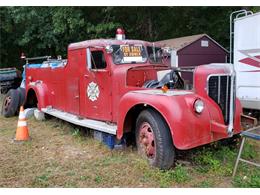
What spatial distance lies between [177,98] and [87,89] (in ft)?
7.72

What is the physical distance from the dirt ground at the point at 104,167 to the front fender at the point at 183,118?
46 centimetres

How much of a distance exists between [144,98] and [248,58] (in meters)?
3.99

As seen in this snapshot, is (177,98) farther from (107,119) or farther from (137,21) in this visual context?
(137,21)

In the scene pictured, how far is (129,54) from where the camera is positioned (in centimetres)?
600

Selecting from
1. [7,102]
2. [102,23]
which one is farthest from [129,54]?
[102,23]

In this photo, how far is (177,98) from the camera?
4.40 m

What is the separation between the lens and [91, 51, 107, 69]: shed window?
232 inches

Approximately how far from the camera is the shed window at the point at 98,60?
232 inches

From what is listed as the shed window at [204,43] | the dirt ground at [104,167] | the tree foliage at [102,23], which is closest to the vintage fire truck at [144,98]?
the dirt ground at [104,167]

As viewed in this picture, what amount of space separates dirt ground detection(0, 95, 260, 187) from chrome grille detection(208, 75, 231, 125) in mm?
725

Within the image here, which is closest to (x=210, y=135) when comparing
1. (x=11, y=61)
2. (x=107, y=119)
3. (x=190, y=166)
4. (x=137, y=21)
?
(x=190, y=166)

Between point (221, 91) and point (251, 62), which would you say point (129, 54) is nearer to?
point (221, 91)

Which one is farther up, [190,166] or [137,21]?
[137,21]

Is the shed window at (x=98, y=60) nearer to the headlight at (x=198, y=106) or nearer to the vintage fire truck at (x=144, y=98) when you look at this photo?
the vintage fire truck at (x=144, y=98)
